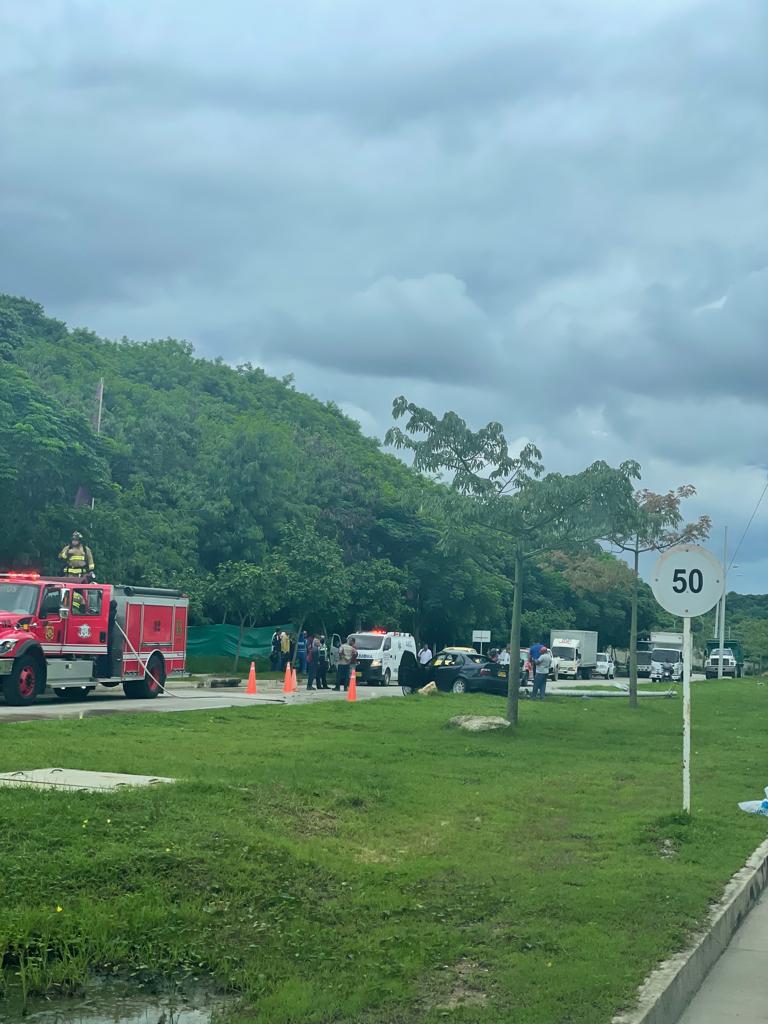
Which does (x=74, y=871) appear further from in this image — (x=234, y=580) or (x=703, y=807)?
(x=234, y=580)

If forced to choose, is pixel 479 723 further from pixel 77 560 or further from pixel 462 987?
pixel 462 987

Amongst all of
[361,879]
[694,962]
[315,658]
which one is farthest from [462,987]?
[315,658]

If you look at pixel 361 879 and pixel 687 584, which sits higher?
pixel 687 584

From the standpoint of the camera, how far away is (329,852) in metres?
8.80

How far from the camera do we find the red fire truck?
23.5 m

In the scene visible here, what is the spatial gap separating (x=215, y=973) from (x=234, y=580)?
41101 millimetres

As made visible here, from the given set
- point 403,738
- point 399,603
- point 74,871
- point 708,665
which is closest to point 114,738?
point 403,738

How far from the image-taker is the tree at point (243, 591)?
46750 millimetres

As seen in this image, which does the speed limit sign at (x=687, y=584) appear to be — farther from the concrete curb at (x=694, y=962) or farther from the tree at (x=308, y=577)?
the tree at (x=308, y=577)

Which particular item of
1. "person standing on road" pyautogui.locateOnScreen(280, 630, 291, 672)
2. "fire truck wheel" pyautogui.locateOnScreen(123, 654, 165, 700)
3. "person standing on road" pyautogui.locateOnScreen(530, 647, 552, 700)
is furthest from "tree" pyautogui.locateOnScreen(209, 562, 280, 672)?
"fire truck wheel" pyautogui.locateOnScreen(123, 654, 165, 700)

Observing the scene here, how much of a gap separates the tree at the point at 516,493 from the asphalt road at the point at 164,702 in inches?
259

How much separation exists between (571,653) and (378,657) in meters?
25.4

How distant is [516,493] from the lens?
801 inches

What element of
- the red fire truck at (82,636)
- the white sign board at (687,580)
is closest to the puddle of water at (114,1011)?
the white sign board at (687,580)
